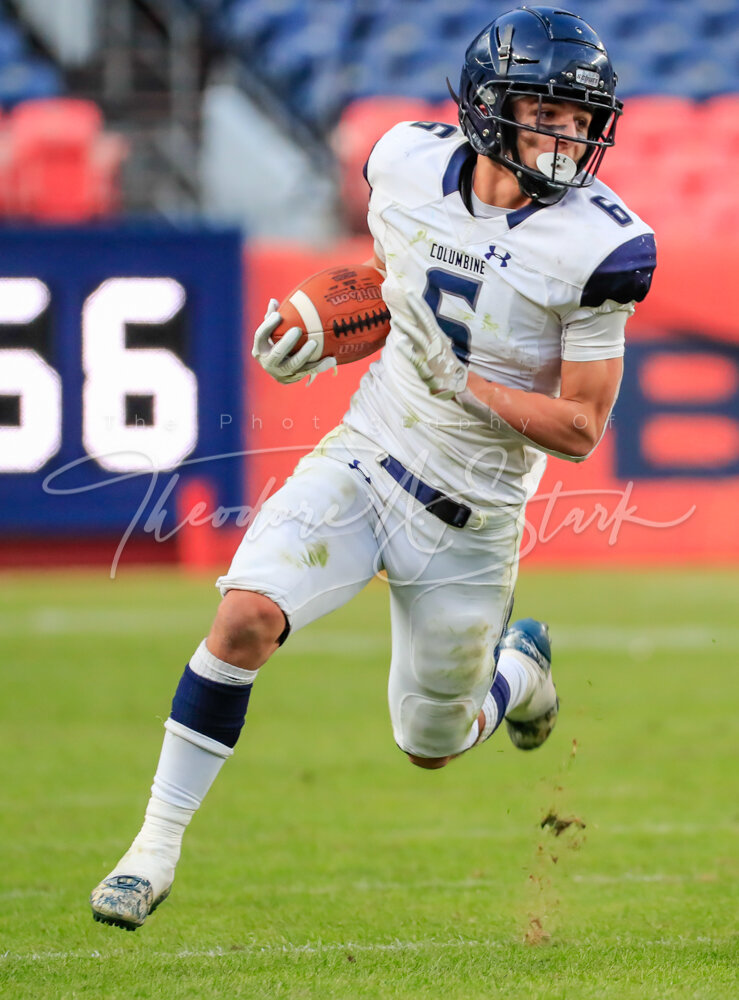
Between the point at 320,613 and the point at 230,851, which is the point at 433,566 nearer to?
the point at 320,613

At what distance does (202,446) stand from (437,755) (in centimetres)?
536

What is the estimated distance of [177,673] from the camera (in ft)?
20.4

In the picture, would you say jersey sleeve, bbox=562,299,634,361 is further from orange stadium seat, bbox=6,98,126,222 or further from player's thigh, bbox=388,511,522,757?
orange stadium seat, bbox=6,98,126,222

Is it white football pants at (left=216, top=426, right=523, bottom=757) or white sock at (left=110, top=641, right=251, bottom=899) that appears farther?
white football pants at (left=216, top=426, right=523, bottom=757)

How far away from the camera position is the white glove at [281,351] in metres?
3.07

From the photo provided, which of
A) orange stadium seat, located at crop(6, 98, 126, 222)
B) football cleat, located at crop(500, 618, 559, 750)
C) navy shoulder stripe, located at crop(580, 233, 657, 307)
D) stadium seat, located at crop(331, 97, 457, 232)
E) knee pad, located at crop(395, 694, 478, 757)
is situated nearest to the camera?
navy shoulder stripe, located at crop(580, 233, 657, 307)

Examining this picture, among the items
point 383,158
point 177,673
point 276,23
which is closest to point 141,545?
point 177,673

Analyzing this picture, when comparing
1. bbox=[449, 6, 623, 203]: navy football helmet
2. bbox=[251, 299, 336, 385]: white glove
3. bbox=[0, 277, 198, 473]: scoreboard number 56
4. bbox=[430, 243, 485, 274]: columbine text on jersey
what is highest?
bbox=[449, 6, 623, 203]: navy football helmet

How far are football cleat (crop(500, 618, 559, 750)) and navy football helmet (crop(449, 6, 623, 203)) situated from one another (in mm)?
1274

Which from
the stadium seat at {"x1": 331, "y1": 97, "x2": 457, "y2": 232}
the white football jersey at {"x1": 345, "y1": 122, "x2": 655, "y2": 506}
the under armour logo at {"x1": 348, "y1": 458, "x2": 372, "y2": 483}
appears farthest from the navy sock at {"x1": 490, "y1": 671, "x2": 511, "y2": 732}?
the stadium seat at {"x1": 331, "y1": 97, "x2": 457, "y2": 232}

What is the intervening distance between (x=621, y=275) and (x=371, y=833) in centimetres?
180

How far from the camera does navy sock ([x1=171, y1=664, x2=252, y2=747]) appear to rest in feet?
9.23

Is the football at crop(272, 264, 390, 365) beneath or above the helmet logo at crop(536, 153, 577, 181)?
beneath
